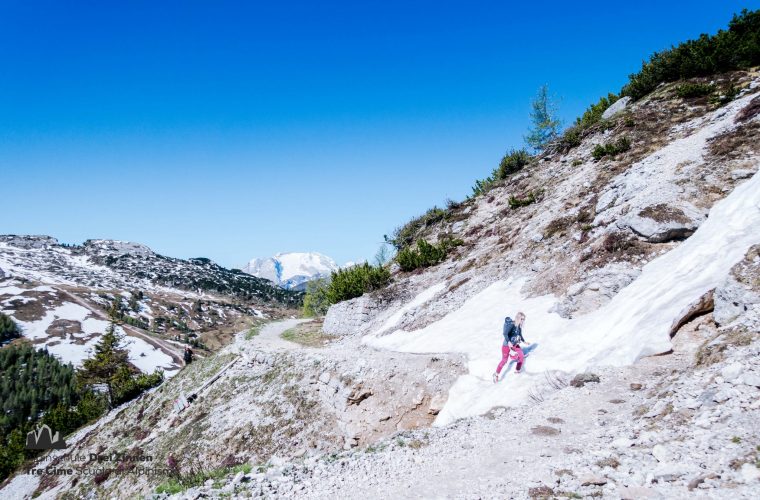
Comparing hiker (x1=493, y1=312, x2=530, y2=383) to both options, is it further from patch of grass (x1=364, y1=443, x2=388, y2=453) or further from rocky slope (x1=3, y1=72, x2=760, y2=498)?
patch of grass (x1=364, y1=443, x2=388, y2=453)

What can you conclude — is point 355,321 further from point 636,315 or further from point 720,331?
point 720,331

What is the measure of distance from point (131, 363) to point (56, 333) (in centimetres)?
5880

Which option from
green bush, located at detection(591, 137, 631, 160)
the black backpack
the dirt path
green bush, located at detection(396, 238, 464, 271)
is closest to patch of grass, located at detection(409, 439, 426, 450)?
the black backpack

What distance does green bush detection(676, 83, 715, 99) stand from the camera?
31.4 metres

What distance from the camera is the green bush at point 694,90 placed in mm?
31375

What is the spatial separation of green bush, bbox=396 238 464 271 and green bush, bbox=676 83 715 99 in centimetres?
2210

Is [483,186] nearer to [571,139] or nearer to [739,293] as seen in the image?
[571,139]

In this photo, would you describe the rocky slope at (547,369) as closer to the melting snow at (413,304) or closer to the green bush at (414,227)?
the melting snow at (413,304)

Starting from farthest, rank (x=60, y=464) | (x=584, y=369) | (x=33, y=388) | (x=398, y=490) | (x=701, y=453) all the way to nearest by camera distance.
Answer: (x=33, y=388)
(x=60, y=464)
(x=584, y=369)
(x=398, y=490)
(x=701, y=453)

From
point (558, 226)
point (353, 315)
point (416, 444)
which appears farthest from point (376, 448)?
point (353, 315)

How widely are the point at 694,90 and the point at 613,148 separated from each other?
9.07m

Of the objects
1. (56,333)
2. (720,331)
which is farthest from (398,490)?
(56,333)

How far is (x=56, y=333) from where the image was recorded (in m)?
157

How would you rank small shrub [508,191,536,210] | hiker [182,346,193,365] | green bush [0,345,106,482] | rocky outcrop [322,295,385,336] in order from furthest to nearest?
green bush [0,345,106,482], hiker [182,346,193,365], small shrub [508,191,536,210], rocky outcrop [322,295,385,336]
